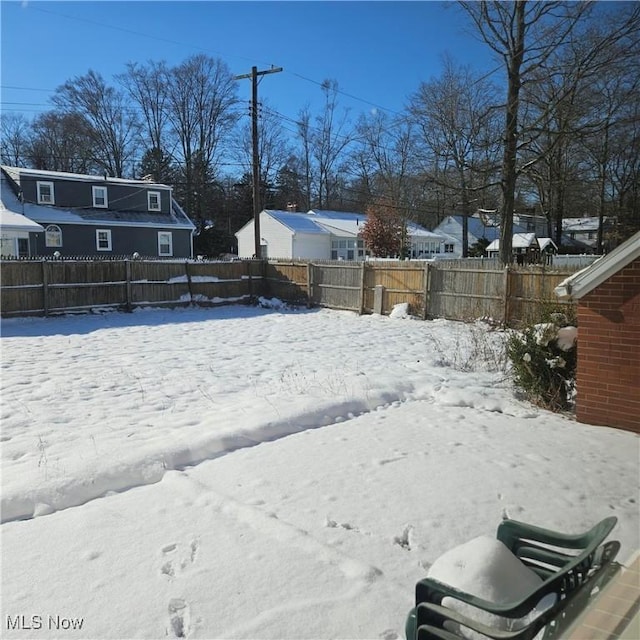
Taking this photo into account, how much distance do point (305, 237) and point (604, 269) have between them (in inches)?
1197

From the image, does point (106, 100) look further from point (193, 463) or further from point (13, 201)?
point (193, 463)

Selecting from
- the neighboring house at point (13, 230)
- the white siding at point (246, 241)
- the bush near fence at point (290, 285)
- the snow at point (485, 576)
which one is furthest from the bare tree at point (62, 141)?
the snow at point (485, 576)

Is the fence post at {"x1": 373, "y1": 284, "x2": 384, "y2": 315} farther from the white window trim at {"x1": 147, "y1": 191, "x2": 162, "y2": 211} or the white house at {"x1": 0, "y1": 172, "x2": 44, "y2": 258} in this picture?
the white window trim at {"x1": 147, "y1": 191, "x2": 162, "y2": 211}

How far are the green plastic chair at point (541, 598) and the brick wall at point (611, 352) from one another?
3.53 meters

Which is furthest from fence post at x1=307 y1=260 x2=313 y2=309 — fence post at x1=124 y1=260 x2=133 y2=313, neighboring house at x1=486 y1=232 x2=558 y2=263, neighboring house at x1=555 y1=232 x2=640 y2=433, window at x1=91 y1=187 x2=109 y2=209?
neighboring house at x1=486 y1=232 x2=558 y2=263

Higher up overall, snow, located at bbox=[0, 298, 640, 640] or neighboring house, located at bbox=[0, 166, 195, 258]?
neighboring house, located at bbox=[0, 166, 195, 258]

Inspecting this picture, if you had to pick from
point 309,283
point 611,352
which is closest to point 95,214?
point 309,283

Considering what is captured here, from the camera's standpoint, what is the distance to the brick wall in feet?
17.2

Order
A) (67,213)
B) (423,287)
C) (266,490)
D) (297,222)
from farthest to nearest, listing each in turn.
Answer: (297,222) → (67,213) → (423,287) → (266,490)

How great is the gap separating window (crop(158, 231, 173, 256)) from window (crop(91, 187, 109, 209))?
3.43 m

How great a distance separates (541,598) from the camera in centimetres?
192

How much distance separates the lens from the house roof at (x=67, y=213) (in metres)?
26.5

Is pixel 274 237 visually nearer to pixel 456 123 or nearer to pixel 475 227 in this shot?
pixel 456 123

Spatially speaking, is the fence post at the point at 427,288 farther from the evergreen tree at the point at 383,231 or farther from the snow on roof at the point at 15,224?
the evergreen tree at the point at 383,231
